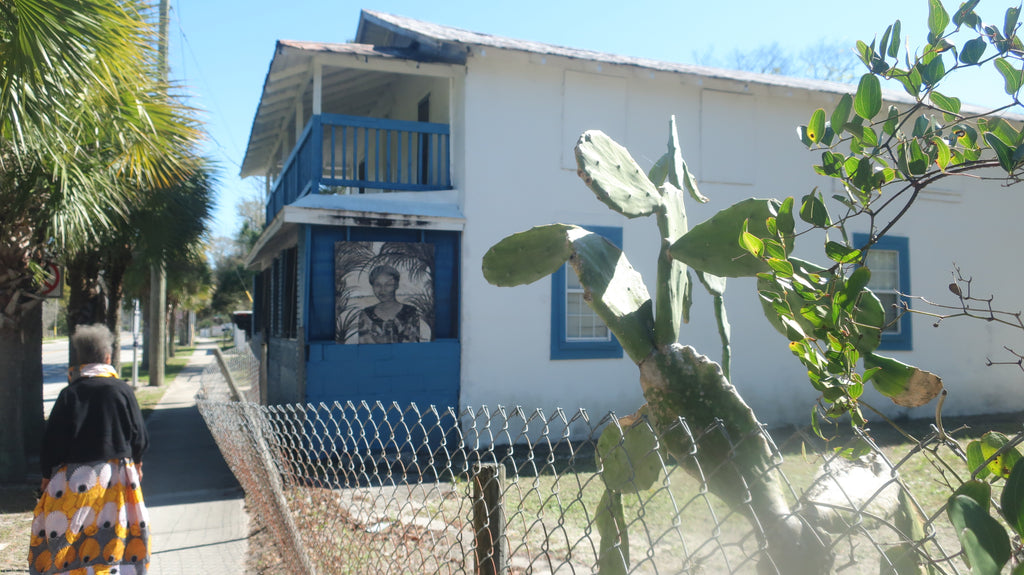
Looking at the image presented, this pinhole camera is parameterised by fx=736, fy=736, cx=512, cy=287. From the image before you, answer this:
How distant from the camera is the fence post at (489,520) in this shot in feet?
7.86

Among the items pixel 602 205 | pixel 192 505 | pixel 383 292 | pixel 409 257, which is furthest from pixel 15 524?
pixel 602 205

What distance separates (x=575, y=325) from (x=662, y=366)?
7898 millimetres

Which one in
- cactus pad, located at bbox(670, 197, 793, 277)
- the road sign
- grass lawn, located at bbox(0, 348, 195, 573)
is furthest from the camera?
the road sign

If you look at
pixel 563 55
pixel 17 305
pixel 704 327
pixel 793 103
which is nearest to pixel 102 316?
pixel 17 305

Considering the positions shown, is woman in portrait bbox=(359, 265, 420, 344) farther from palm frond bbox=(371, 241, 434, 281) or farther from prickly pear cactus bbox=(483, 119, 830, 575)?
prickly pear cactus bbox=(483, 119, 830, 575)

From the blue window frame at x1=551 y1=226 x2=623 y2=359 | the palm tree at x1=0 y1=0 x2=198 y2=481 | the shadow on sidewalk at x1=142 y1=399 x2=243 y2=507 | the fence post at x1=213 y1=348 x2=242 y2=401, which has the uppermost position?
the palm tree at x1=0 y1=0 x2=198 y2=481

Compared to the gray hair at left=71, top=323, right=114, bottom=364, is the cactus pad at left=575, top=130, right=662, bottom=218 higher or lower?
higher

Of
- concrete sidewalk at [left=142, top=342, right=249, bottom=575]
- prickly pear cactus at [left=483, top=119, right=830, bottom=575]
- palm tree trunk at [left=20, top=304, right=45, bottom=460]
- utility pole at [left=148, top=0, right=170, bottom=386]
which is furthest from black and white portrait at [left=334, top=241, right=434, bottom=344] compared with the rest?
prickly pear cactus at [left=483, top=119, right=830, bottom=575]

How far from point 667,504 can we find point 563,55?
19.7ft

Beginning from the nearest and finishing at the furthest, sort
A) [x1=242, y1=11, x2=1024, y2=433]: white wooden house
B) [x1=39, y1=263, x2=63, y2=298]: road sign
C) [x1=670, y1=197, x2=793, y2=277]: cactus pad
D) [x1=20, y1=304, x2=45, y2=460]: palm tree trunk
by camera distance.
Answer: [x1=670, y1=197, x2=793, y2=277]: cactus pad → [x1=20, y1=304, x2=45, y2=460]: palm tree trunk → [x1=39, y1=263, x2=63, y2=298]: road sign → [x1=242, y1=11, x2=1024, y2=433]: white wooden house

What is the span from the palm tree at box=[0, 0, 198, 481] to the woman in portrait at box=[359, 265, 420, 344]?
8.80ft

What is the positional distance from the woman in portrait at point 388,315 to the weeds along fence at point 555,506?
0.99 metres

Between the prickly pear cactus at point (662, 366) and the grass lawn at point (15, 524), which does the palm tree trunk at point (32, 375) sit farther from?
the prickly pear cactus at point (662, 366)

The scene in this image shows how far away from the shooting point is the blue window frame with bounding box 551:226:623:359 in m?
9.97
